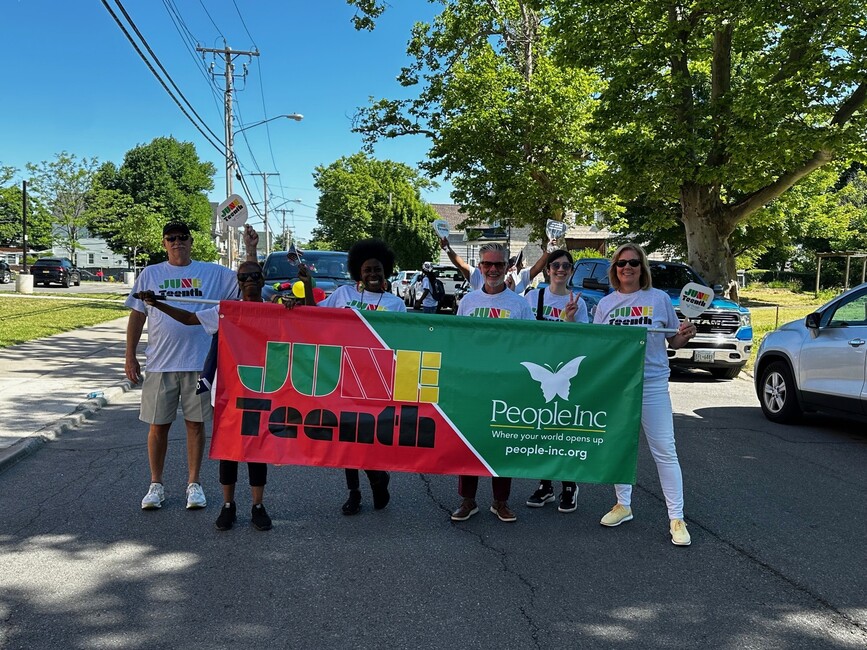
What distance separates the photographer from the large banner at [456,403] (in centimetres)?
471

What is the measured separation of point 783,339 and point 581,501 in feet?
15.3

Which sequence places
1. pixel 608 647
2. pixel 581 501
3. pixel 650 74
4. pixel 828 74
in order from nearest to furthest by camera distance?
pixel 608 647 < pixel 581 501 < pixel 828 74 < pixel 650 74

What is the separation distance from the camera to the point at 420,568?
13.7ft

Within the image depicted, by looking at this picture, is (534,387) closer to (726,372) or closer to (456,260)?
(456,260)

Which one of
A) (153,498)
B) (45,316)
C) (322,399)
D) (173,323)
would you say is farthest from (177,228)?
(45,316)

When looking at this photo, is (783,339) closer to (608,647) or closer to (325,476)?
(325,476)

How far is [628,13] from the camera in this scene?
16594mm

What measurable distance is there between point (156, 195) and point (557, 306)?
7162 centimetres

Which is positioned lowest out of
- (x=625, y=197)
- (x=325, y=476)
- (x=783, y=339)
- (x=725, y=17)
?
(x=325, y=476)

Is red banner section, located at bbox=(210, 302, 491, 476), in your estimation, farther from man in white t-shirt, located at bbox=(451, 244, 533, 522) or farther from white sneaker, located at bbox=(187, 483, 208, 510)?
white sneaker, located at bbox=(187, 483, 208, 510)

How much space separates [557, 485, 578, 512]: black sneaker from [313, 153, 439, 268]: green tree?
2469 inches

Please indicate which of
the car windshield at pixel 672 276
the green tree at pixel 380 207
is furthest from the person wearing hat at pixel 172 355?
the green tree at pixel 380 207

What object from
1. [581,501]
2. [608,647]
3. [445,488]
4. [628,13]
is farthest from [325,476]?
[628,13]

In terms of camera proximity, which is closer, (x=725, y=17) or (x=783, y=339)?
(x=783, y=339)
